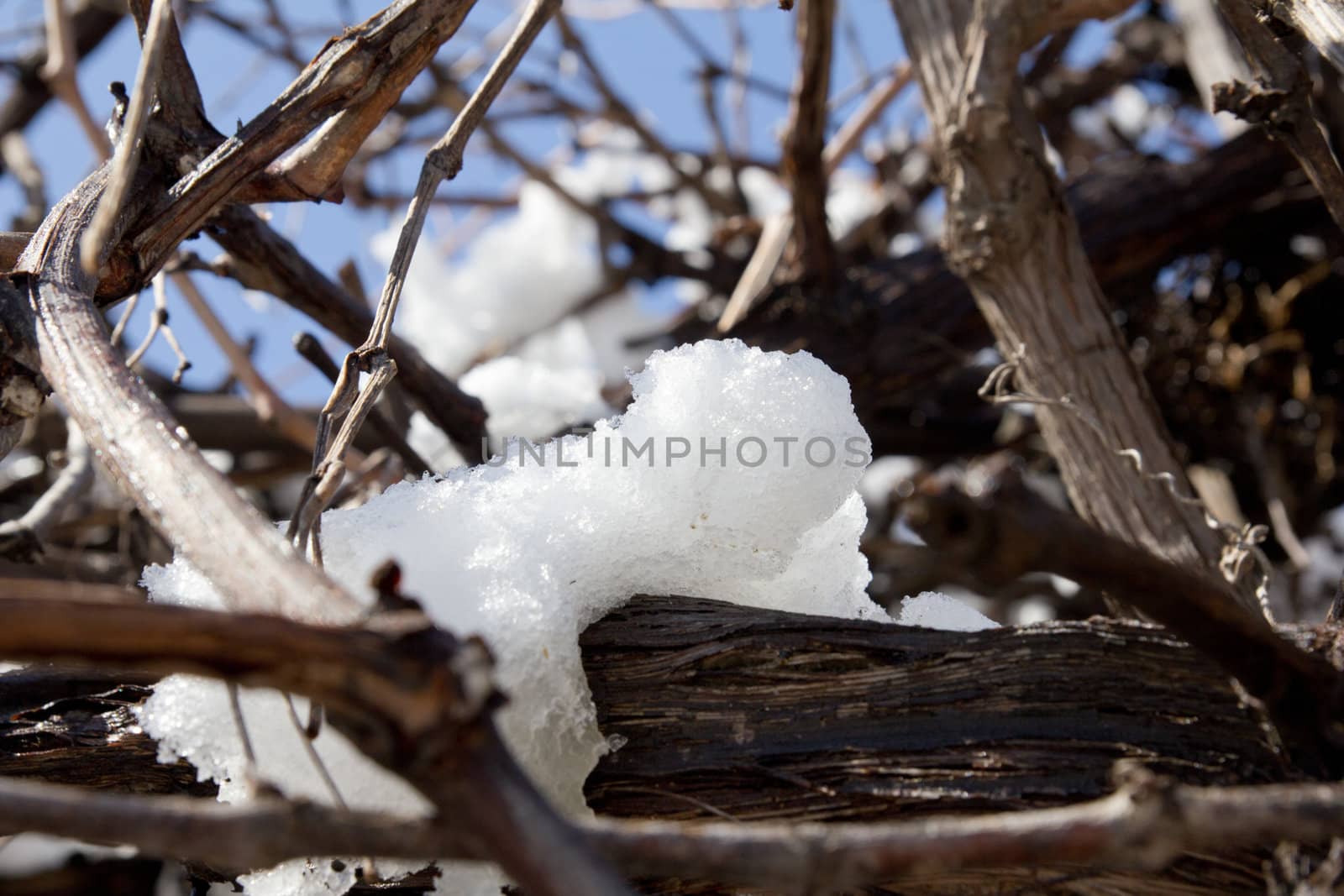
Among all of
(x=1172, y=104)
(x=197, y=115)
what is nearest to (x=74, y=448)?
(x=197, y=115)

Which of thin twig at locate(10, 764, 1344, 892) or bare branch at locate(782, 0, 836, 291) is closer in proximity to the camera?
thin twig at locate(10, 764, 1344, 892)

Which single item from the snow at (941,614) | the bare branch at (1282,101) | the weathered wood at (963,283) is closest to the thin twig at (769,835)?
the snow at (941,614)

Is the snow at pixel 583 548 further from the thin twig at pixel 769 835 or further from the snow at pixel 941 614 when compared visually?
the thin twig at pixel 769 835

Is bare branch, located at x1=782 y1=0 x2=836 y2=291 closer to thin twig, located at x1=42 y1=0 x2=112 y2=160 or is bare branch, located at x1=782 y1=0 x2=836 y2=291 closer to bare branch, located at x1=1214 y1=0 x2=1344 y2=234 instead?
bare branch, located at x1=1214 y1=0 x2=1344 y2=234

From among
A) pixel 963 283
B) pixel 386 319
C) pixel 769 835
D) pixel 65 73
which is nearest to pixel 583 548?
pixel 386 319

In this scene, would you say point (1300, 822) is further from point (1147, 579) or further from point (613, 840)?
point (613, 840)

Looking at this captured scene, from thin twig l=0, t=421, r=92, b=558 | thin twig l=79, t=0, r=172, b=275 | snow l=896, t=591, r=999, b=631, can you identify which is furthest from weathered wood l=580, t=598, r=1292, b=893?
thin twig l=0, t=421, r=92, b=558

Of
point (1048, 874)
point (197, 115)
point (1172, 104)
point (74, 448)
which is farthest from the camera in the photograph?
point (1172, 104)
